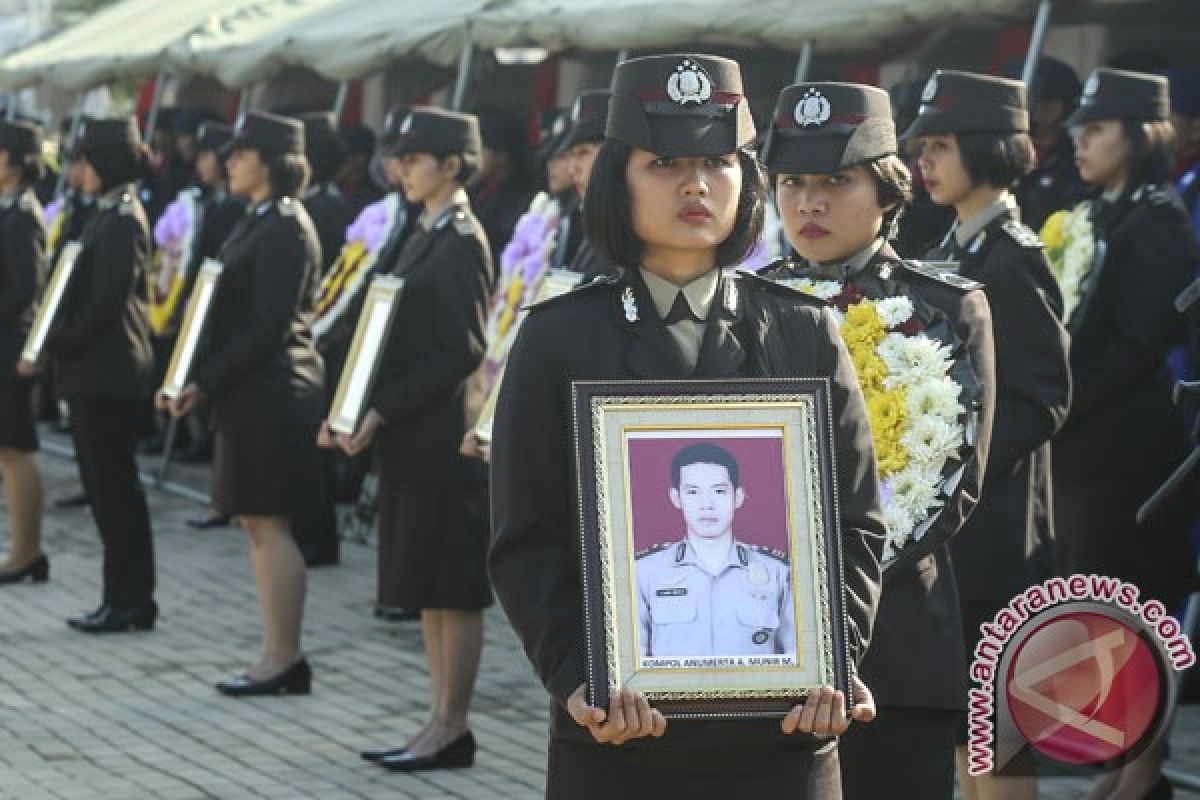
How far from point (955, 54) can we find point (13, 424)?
16.0 ft

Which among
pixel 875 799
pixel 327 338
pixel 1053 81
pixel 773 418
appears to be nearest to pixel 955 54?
pixel 1053 81

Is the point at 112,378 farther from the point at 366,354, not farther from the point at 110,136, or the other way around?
the point at 366,354

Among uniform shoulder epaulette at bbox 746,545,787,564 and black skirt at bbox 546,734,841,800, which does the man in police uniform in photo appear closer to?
uniform shoulder epaulette at bbox 746,545,787,564

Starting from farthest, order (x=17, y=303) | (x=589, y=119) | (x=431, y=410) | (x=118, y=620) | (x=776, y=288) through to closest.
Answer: (x=17, y=303)
(x=118, y=620)
(x=589, y=119)
(x=431, y=410)
(x=776, y=288)

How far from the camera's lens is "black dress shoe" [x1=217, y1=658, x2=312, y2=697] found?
29.6 feet

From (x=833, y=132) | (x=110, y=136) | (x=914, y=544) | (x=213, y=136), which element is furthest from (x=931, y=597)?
(x=213, y=136)

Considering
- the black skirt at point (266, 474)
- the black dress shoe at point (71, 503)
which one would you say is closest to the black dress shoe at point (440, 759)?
the black skirt at point (266, 474)

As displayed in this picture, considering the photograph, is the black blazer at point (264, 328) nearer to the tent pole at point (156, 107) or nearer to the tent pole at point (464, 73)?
the tent pole at point (464, 73)

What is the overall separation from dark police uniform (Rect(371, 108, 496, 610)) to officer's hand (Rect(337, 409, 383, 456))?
0.10 feet

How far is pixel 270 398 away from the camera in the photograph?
9.16m

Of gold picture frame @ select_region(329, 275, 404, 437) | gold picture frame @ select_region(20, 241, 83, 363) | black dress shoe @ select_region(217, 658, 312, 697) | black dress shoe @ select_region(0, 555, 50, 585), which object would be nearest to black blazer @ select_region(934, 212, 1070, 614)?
gold picture frame @ select_region(329, 275, 404, 437)

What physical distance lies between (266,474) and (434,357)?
127 cm

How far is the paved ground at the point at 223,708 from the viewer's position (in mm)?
7613

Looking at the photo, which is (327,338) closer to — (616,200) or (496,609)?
(496,609)
